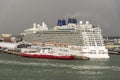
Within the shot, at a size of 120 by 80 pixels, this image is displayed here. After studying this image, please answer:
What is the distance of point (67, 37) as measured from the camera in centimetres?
6412

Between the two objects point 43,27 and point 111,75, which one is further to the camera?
point 43,27

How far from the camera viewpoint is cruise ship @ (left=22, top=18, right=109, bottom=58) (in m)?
59.1

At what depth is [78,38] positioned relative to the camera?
62.4 m

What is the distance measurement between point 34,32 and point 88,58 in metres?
23.8

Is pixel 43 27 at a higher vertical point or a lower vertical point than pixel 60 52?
higher

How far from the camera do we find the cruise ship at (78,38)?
5912 cm

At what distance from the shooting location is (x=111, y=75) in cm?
3700

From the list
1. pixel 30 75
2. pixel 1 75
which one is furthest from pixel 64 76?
pixel 1 75

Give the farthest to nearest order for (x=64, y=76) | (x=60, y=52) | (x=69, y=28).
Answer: (x=69, y=28) → (x=60, y=52) → (x=64, y=76)

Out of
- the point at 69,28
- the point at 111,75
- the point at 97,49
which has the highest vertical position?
the point at 69,28

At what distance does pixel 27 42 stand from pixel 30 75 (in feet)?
147

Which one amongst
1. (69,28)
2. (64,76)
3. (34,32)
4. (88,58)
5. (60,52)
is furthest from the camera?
(34,32)

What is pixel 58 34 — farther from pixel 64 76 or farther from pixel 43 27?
pixel 64 76

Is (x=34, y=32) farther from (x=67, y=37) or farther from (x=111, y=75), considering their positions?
(x=111, y=75)
